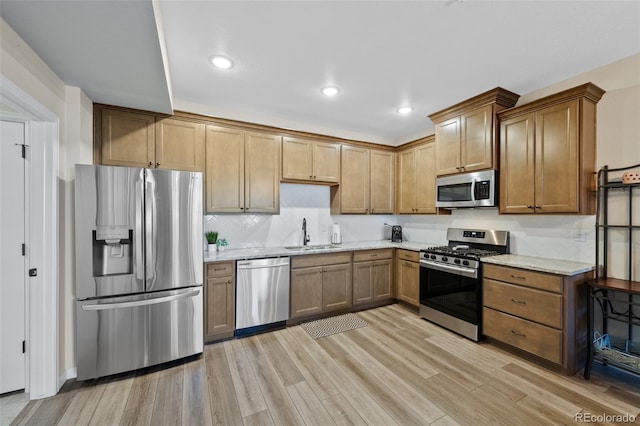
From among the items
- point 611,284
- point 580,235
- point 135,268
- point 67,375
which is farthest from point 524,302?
point 67,375

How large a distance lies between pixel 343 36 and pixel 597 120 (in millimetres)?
2482

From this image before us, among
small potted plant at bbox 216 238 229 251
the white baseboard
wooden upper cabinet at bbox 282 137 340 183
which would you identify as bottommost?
the white baseboard

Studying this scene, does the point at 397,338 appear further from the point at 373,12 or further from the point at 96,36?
the point at 96,36

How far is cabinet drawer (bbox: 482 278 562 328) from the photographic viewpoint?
92.0 inches

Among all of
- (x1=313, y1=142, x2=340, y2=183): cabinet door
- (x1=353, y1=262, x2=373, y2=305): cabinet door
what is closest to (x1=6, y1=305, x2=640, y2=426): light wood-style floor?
(x1=353, y1=262, x2=373, y2=305): cabinet door

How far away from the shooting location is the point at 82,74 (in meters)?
2.11

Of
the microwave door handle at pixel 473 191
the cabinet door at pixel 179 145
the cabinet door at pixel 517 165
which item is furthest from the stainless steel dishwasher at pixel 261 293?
the cabinet door at pixel 517 165

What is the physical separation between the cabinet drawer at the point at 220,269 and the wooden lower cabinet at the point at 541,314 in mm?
2746

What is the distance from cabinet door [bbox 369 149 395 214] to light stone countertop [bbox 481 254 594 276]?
70.7 inches

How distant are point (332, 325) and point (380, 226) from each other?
202 cm

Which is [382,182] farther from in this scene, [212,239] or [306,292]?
[212,239]

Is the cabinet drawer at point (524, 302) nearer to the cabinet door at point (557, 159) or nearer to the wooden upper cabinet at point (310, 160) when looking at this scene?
the cabinet door at point (557, 159)

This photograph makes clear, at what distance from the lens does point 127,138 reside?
2811 millimetres

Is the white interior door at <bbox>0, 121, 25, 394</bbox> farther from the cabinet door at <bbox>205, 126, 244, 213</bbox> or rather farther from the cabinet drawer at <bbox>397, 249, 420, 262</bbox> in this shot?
the cabinet drawer at <bbox>397, 249, 420, 262</bbox>
